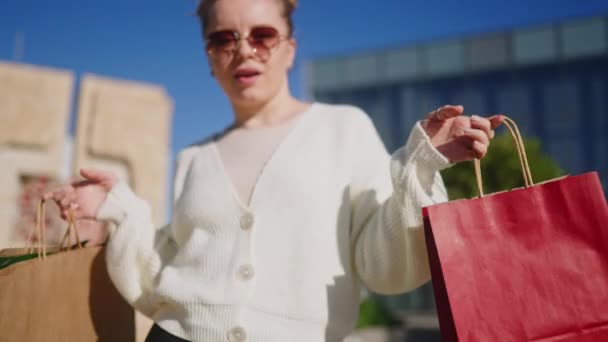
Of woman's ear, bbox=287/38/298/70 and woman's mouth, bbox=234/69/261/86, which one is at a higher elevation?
woman's ear, bbox=287/38/298/70

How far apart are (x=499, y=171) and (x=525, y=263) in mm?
8582

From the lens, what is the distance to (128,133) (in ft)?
26.8

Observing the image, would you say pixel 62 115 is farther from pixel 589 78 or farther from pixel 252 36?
pixel 589 78

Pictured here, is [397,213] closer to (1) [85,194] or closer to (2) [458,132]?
(2) [458,132]

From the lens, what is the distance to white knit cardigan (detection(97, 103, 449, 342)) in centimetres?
122

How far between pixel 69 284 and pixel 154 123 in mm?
7151

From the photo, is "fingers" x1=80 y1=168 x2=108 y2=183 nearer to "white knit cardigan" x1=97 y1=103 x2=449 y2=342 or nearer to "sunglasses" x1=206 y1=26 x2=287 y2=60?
"white knit cardigan" x1=97 y1=103 x2=449 y2=342

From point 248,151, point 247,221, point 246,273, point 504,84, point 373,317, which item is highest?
point 504,84

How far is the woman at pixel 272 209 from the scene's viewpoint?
1208 millimetres

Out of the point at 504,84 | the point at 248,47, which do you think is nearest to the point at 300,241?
the point at 248,47

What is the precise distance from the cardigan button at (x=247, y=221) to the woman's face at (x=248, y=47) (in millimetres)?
372

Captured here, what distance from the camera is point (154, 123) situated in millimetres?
8383

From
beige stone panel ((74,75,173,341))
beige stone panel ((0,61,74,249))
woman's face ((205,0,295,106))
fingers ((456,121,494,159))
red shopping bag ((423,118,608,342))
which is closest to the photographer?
red shopping bag ((423,118,608,342))

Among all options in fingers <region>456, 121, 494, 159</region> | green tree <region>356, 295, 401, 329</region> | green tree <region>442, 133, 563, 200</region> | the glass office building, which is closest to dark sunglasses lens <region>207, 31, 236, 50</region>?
fingers <region>456, 121, 494, 159</region>
